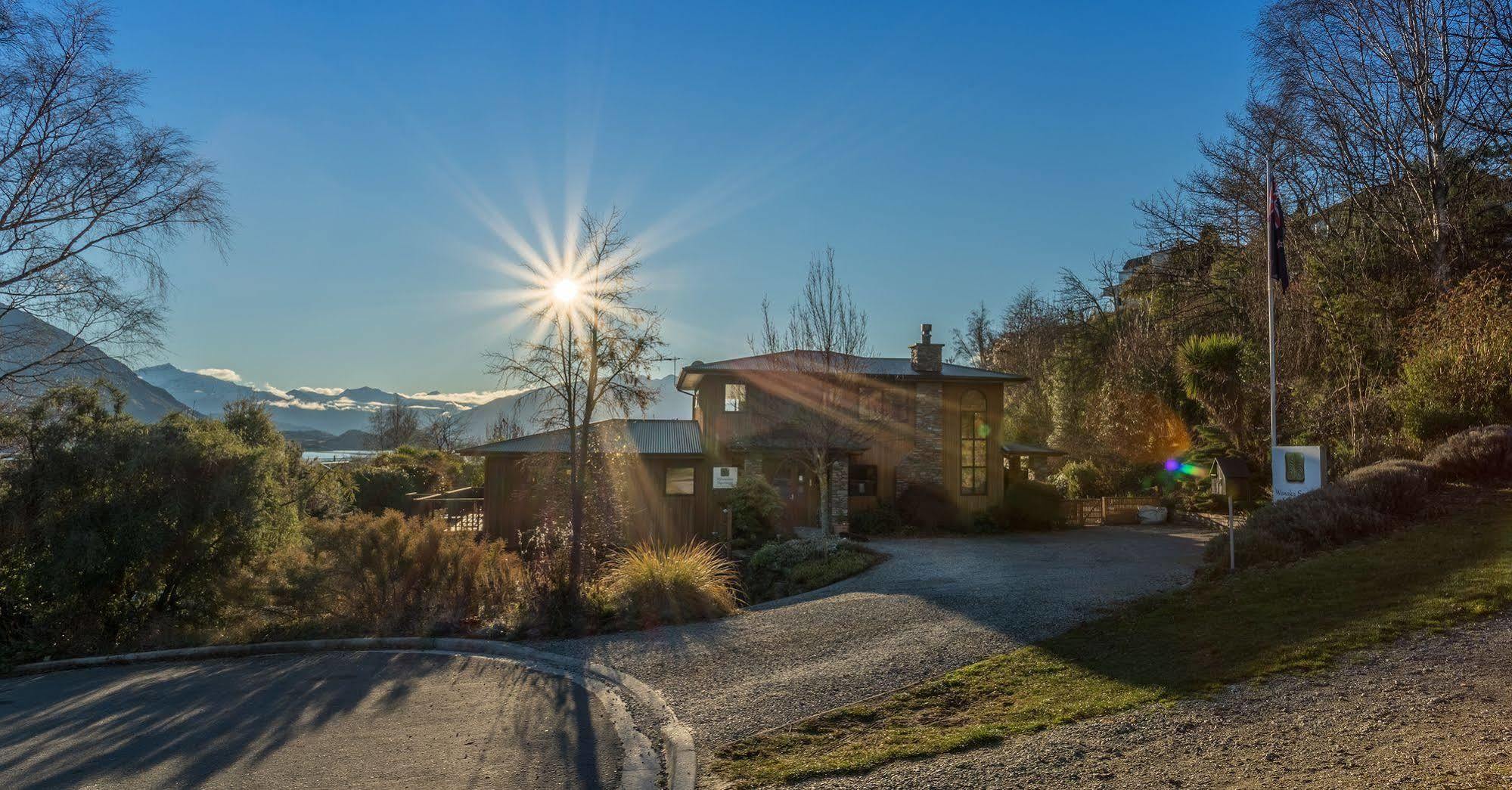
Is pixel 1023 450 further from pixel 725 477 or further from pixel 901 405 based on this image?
pixel 725 477

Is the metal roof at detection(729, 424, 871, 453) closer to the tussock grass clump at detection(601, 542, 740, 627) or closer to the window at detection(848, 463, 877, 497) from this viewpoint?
the window at detection(848, 463, 877, 497)

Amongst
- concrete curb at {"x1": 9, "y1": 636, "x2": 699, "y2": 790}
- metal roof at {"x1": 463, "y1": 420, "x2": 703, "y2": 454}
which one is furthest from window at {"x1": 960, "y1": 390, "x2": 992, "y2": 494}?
concrete curb at {"x1": 9, "y1": 636, "x2": 699, "y2": 790}

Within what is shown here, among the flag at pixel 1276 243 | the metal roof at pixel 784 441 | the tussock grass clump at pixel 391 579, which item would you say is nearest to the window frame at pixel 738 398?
the metal roof at pixel 784 441

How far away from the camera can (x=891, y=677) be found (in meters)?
6.56

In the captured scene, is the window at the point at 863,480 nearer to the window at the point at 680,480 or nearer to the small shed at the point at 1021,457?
the small shed at the point at 1021,457

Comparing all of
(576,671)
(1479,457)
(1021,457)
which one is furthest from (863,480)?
(576,671)

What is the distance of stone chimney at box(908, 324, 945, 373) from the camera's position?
22.8 meters

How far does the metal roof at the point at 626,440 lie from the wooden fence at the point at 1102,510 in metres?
10.8

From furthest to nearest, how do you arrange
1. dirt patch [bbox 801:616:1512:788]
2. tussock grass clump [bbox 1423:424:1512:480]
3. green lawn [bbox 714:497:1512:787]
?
tussock grass clump [bbox 1423:424:1512:480] → green lawn [bbox 714:497:1512:787] → dirt patch [bbox 801:616:1512:788]

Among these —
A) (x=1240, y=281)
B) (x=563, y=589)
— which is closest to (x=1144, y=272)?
(x=1240, y=281)

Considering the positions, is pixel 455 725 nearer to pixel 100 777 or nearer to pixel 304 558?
pixel 100 777

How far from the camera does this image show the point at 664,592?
1012 centimetres

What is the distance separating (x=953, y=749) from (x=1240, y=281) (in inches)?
1022

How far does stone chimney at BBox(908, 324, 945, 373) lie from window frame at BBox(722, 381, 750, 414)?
5.33 metres
